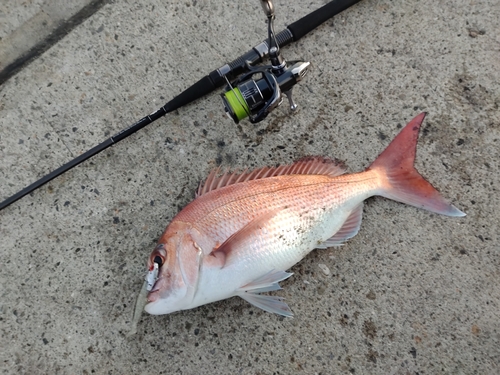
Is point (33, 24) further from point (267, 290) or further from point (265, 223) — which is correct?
point (267, 290)

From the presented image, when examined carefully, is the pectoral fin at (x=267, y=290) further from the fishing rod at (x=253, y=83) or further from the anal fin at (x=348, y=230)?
the fishing rod at (x=253, y=83)

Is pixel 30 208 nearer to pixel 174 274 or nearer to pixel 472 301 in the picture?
pixel 174 274

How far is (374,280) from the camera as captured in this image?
72.5 inches

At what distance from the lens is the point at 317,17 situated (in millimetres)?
2031

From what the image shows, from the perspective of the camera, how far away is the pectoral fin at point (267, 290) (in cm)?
159

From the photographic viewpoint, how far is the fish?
1.54 metres

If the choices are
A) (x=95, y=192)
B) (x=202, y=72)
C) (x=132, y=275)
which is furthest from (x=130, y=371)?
(x=202, y=72)

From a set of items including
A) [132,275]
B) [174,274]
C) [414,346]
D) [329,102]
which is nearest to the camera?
[174,274]

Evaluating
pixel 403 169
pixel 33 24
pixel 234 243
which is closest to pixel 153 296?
pixel 234 243

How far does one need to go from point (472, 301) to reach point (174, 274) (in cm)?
148

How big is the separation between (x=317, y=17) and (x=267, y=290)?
4.99ft

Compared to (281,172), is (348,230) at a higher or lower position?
lower

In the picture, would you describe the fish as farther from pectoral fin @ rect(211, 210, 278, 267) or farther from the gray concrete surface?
the gray concrete surface

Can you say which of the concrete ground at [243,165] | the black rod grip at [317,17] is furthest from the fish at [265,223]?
the black rod grip at [317,17]
